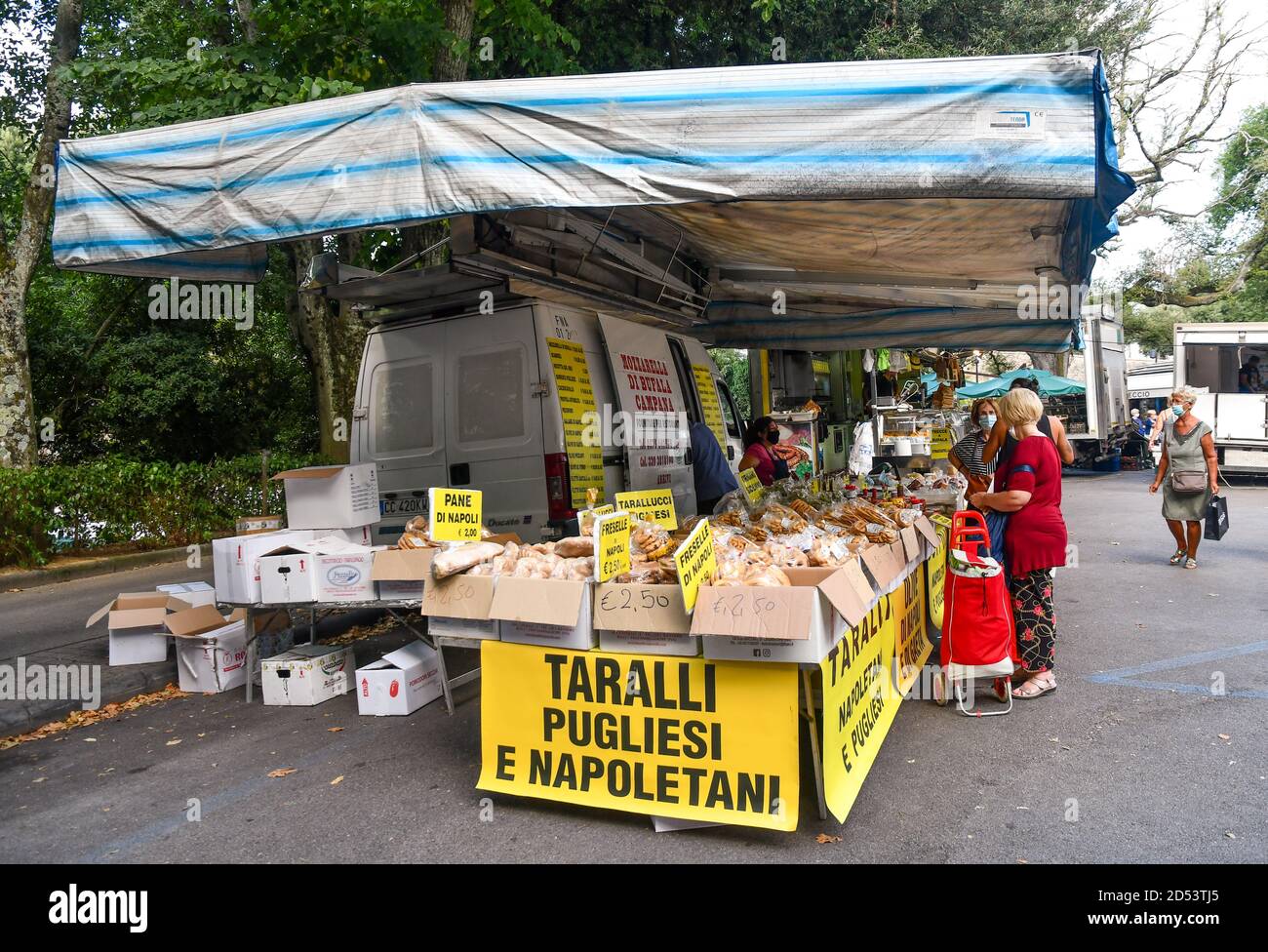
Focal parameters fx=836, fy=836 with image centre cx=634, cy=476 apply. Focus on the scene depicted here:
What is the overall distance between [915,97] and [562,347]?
10.4 ft

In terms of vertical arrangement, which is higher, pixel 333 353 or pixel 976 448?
pixel 333 353

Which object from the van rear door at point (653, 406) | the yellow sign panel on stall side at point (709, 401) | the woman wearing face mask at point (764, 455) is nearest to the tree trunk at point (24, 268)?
the van rear door at point (653, 406)

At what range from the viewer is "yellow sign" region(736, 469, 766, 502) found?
660 cm

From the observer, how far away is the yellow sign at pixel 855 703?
3393mm

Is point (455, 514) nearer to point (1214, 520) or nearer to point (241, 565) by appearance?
point (241, 565)

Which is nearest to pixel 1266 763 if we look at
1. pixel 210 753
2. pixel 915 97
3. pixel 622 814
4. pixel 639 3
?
pixel 622 814

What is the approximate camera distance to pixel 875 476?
751cm

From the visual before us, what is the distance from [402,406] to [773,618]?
415 centimetres

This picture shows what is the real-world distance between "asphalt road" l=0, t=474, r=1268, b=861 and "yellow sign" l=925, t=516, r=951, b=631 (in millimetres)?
985

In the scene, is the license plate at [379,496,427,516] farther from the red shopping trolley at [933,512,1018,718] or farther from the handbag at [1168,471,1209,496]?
the handbag at [1168,471,1209,496]

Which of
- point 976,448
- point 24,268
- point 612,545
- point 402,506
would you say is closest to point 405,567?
point 612,545

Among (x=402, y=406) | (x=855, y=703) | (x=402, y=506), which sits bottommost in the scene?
(x=855, y=703)

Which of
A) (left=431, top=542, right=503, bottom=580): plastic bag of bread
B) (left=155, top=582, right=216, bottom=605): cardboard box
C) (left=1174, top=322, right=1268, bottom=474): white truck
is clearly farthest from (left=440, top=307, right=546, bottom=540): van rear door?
(left=1174, top=322, right=1268, bottom=474): white truck

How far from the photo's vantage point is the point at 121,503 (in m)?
11.3
